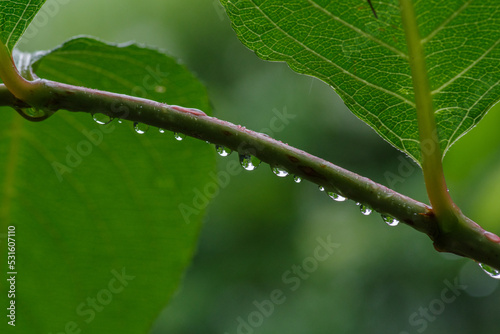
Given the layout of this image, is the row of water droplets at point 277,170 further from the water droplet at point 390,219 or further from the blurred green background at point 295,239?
the blurred green background at point 295,239

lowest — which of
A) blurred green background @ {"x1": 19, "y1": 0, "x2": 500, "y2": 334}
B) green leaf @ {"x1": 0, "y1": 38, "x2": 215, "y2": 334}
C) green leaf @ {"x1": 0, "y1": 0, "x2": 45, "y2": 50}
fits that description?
blurred green background @ {"x1": 19, "y1": 0, "x2": 500, "y2": 334}

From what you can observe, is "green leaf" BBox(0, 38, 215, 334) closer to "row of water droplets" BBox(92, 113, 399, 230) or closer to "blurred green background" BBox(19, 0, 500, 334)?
"row of water droplets" BBox(92, 113, 399, 230)

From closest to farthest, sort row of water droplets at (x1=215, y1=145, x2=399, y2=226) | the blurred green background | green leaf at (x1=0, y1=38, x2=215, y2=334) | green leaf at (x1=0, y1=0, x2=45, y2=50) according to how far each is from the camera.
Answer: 1. row of water droplets at (x1=215, y1=145, x2=399, y2=226)
2. green leaf at (x1=0, y1=0, x2=45, y2=50)
3. green leaf at (x1=0, y1=38, x2=215, y2=334)
4. the blurred green background

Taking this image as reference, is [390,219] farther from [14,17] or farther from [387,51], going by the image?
[14,17]

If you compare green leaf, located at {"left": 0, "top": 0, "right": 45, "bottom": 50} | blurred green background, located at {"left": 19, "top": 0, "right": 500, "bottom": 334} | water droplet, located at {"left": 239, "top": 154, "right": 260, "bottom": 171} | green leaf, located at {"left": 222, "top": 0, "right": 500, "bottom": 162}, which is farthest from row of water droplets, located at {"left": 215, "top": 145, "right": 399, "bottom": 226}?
blurred green background, located at {"left": 19, "top": 0, "right": 500, "bottom": 334}

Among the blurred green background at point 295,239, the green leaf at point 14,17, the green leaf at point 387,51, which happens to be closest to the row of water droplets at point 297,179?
the green leaf at point 387,51

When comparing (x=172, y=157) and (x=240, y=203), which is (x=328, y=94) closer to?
(x=240, y=203)

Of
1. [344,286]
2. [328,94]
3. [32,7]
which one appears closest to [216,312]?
[344,286]

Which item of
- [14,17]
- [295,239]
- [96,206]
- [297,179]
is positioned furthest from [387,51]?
[295,239]
